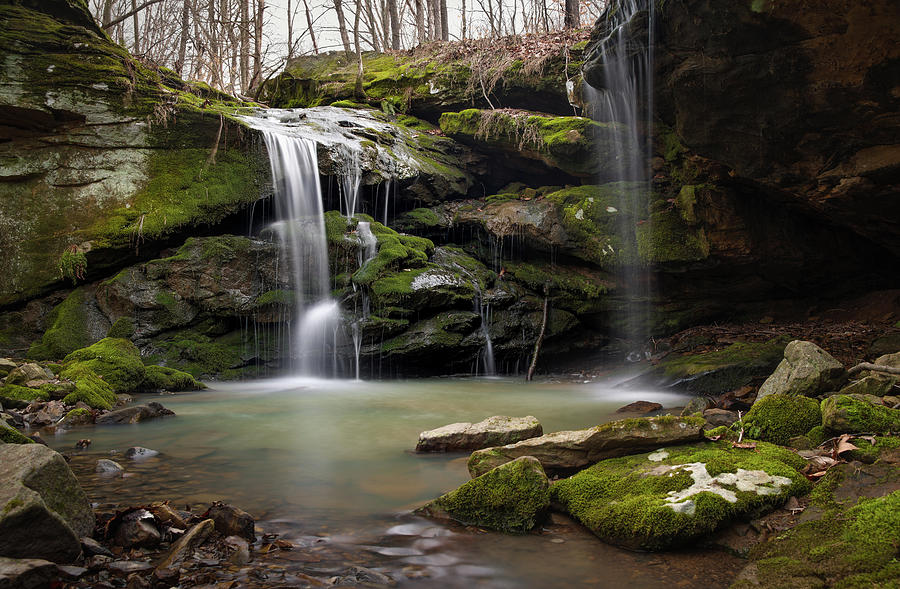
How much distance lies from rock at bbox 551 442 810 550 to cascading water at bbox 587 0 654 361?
6.34 metres

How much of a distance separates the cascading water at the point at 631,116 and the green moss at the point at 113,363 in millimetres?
9325

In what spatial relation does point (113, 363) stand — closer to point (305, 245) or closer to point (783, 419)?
point (305, 245)

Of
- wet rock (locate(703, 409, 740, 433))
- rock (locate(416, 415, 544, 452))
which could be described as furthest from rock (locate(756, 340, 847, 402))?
rock (locate(416, 415, 544, 452))

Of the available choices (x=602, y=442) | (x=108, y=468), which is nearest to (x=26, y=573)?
(x=108, y=468)

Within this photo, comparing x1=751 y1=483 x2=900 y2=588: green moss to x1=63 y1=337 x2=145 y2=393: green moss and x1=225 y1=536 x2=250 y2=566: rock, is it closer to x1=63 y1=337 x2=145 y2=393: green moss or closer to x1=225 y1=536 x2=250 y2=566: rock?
x1=225 y1=536 x2=250 y2=566: rock

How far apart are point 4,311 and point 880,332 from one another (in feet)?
51.7

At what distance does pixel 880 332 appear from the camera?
859 centimetres

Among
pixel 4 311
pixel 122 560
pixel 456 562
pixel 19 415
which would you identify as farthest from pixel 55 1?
pixel 456 562

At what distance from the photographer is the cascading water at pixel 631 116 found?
306 inches

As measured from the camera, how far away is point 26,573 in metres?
2.12

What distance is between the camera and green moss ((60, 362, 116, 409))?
655 cm

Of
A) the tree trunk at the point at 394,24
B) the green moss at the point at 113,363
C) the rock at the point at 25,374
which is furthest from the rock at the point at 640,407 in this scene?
the tree trunk at the point at 394,24

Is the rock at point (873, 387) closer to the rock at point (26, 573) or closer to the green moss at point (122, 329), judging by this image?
the rock at point (26, 573)

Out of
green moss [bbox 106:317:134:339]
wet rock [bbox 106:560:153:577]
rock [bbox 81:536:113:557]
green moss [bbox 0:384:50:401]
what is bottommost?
wet rock [bbox 106:560:153:577]
